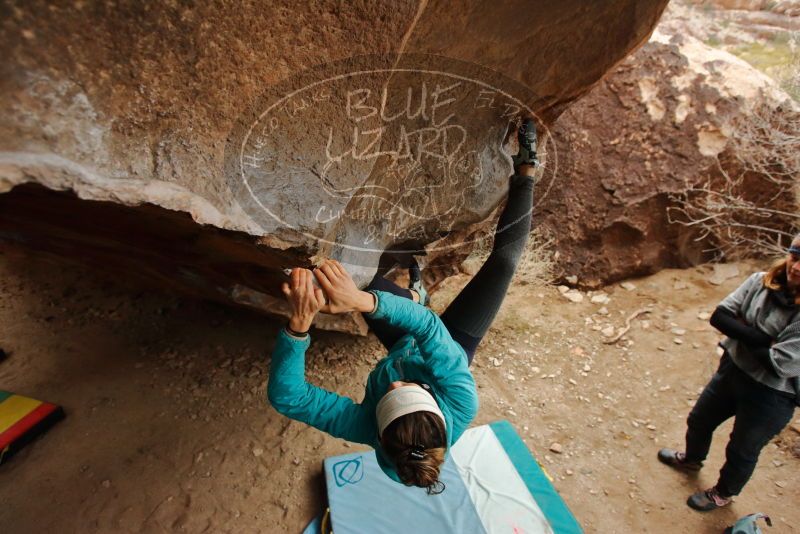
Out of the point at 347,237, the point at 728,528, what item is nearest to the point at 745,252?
the point at 728,528

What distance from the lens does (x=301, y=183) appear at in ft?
4.70

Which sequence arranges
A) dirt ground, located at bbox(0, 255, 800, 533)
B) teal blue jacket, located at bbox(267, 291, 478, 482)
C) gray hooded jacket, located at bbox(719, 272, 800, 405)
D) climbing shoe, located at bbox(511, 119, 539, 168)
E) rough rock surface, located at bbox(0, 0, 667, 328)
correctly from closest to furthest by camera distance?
rough rock surface, located at bbox(0, 0, 667, 328)
teal blue jacket, located at bbox(267, 291, 478, 482)
gray hooded jacket, located at bbox(719, 272, 800, 405)
climbing shoe, located at bbox(511, 119, 539, 168)
dirt ground, located at bbox(0, 255, 800, 533)

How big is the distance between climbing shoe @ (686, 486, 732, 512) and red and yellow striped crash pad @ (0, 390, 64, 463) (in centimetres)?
329

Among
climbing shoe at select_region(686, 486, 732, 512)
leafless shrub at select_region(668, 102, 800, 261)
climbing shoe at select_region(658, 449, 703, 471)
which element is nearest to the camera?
climbing shoe at select_region(686, 486, 732, 512)

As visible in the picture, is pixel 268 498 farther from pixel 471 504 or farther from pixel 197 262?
pixel 197 262

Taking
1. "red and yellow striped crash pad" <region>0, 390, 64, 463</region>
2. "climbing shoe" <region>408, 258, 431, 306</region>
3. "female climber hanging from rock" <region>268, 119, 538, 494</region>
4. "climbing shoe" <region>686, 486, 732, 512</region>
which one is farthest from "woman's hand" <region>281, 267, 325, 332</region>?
"climbing shoe" <region>686, 486, 732, 512</region>

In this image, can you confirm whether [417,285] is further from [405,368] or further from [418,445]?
[418,445]

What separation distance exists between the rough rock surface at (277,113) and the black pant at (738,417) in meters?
1.33

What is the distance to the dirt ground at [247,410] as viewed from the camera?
209 cm

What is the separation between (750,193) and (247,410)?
436 cm

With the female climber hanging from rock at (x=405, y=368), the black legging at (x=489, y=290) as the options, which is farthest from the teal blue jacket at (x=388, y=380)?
the black legging at (x=489, y=290)

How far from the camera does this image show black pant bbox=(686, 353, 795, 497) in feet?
5.95

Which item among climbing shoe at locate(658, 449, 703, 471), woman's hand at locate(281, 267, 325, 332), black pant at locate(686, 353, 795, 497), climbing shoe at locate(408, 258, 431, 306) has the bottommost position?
climbing shoe at locate(658, 449, 703, 471)

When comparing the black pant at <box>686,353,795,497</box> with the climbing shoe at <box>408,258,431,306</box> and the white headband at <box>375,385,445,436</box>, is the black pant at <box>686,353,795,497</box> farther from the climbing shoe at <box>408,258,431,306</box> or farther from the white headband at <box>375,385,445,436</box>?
the white headband at <box>375,385,445,436</box>
